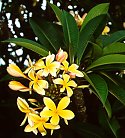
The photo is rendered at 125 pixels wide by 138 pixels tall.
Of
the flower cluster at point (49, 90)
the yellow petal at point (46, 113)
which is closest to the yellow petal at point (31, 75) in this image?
the flower cluster at point (49, 90)

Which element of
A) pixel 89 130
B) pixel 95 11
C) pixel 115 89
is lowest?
pixel 89 130

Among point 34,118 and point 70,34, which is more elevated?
point 70,34

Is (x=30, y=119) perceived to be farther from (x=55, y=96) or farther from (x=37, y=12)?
(x=37, y=12)

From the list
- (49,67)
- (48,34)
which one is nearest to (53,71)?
(49,67)

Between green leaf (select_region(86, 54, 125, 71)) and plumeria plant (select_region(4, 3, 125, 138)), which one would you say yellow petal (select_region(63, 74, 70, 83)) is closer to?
plumeria plant (select_region(4, 3, 125, 138))

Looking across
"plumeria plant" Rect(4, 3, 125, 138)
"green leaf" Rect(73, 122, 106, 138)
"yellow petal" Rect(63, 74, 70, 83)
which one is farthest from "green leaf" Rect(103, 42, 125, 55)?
"green leaf" Rect(73, 122, 106, 138)

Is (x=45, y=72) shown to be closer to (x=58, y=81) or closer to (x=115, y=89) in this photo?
(x=58, y=81)

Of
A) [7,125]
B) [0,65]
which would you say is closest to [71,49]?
[7,125]
